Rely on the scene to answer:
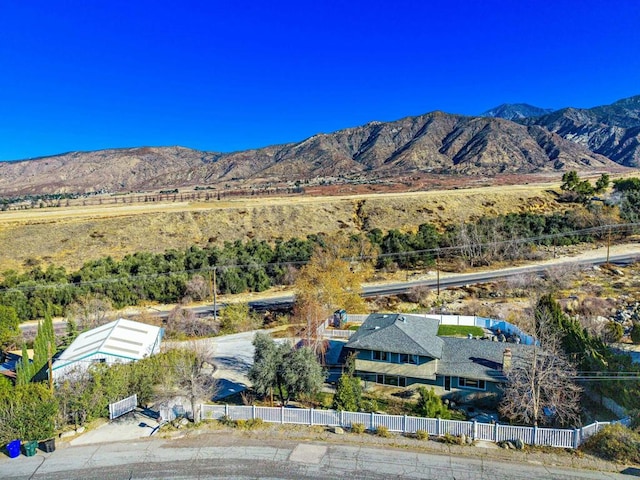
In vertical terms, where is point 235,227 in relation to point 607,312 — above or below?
above

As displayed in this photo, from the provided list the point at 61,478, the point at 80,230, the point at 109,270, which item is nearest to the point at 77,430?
the point at 61,478

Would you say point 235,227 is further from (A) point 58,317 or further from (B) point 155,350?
(B) point 155,350

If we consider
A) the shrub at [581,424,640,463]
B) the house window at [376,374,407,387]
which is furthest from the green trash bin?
the shrub at [581,424,640,463]

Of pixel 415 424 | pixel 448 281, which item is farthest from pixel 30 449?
pixel 448 281

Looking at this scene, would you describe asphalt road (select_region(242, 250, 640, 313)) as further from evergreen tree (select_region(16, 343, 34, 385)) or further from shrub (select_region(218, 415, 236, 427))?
shrub (select_region(218, 415, 236, 427))

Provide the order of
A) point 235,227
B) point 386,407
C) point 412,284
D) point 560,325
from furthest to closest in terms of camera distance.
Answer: point 235,227, point 412,284, point 560,325, point 386,407

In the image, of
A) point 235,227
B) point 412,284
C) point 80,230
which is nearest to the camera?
point 412,284

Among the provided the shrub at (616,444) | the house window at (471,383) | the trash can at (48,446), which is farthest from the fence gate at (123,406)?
the shrub at (616,444)

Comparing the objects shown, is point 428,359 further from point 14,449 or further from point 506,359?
point 14,449
